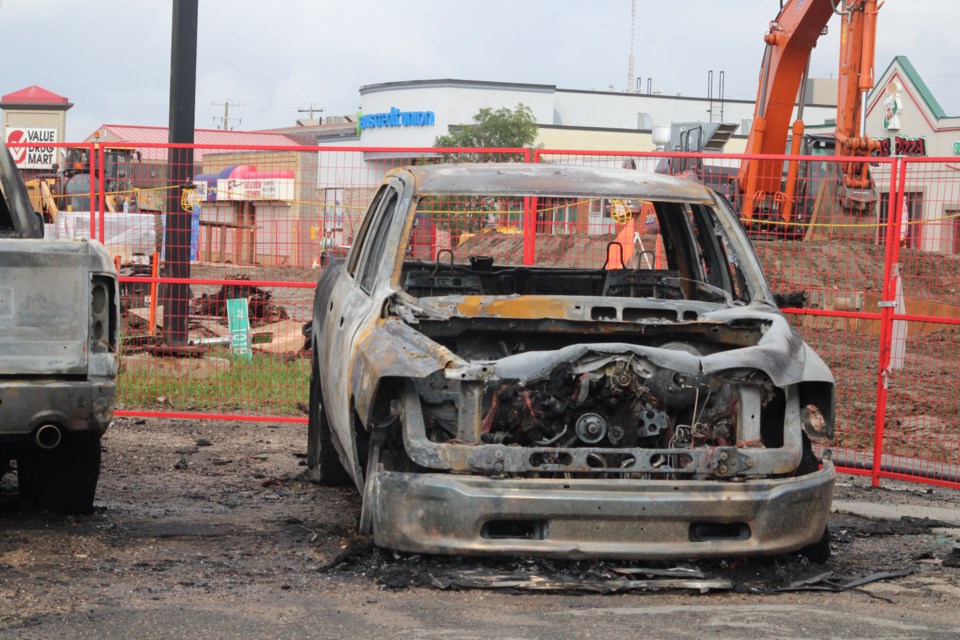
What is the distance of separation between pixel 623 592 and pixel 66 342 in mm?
2679

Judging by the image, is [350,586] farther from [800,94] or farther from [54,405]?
[800,94]

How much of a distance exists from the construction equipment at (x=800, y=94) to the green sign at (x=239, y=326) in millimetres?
6849

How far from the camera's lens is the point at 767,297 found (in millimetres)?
6480

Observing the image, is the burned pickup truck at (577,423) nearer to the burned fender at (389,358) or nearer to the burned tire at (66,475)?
the burned fender at (389,358)

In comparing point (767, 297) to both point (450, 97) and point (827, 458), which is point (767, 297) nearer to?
point (827, 458)

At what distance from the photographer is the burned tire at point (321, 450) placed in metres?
7.64

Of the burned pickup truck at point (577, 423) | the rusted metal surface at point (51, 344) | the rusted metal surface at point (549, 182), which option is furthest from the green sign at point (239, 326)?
the rusted metal surface at point (51, 344)

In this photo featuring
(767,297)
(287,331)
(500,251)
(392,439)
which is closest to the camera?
(392,439)

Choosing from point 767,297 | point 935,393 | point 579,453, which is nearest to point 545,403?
point 579,453

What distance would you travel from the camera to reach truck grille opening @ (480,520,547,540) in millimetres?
5176

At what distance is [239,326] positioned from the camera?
11.8 metres

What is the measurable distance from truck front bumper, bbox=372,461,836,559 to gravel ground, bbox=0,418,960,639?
0.18 meters

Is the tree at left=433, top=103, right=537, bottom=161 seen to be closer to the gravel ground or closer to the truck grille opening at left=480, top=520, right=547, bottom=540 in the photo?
the gravel ground

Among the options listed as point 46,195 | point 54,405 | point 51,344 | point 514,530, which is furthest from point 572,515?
point 46,195
